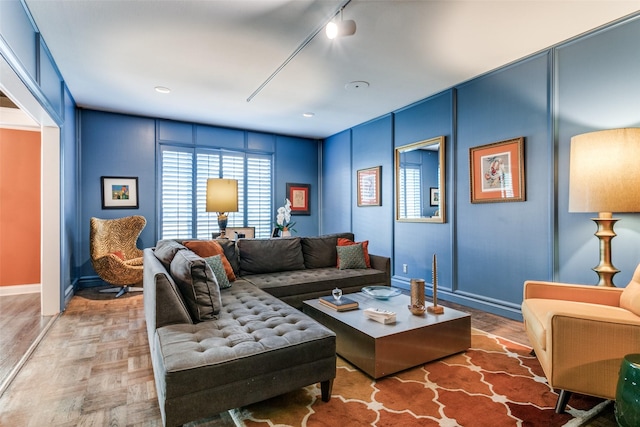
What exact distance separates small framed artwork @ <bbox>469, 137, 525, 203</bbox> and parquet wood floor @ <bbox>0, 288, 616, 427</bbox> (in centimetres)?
131

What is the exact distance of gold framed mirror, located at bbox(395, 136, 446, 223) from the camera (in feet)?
13.8

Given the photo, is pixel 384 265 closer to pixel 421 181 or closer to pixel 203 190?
pixel 421 181

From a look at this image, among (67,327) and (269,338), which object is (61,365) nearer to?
(67,327)

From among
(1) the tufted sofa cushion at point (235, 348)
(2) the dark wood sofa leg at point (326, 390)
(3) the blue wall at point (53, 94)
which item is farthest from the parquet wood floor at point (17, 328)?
(2) the dark wood sofa leg at point (326, 390)

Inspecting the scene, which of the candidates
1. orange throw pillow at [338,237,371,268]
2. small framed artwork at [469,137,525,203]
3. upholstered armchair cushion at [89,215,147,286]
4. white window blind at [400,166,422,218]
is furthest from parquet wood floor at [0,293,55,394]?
small framed artwork at [469,137,525,203]

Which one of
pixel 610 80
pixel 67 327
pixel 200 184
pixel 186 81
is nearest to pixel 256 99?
pixel 186 81

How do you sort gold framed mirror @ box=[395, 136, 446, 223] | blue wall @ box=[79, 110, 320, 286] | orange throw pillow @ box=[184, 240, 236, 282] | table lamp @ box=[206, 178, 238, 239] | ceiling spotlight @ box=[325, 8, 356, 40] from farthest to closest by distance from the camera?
blue wall @ box=[79, 110, 320, 286] → gold framed mirror @ box=[395, 136, 446, 223] → table lamp @ box=[206, 178, 238, 239] → orange throw pillow @ box=[184, 240, 236, 282] → ceiling spotlight @ box=[325, 8, 356, 40]

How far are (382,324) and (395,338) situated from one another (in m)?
0.17

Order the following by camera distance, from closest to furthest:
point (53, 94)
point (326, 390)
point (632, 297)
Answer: point (326, 390) < point (632, 297) < point (53, 94)

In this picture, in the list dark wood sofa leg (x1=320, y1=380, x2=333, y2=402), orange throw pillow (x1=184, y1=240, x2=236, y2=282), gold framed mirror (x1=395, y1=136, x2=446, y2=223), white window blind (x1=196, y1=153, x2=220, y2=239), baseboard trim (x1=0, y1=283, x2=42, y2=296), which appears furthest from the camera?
white window blind (x1=196, y1=153, x2=220, y2=239)

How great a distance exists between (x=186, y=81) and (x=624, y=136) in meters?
4.05

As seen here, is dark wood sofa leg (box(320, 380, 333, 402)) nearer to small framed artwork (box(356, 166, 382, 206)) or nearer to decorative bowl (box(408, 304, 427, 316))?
decorative bowl (box(408, 304, 427, 316))

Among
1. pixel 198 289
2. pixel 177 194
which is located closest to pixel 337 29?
pixel 198 289

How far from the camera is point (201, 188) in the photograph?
18.2ft
